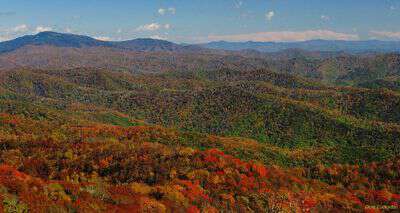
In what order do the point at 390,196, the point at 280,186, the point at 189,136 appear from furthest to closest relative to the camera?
the point at 189,136, the point at 280,186, the point at 390,196

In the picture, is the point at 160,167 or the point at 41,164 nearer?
the point at 160,167

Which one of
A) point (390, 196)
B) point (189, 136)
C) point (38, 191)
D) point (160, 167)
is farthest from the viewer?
point (189, 136)

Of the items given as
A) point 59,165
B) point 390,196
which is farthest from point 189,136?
point 390,196

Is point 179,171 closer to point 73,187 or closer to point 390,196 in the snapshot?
point 73,187

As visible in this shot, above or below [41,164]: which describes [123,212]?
above

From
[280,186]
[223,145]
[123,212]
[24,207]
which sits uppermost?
[24,207]

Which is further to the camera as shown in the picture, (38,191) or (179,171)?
(179,171)

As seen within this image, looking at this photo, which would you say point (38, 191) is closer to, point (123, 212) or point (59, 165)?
point (123, 212)

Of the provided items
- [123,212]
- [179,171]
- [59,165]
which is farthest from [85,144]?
[123,212]

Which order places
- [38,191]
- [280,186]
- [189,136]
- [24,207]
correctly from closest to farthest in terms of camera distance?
1. [24,207]
2. [38,191]
3. [280,186]
4. [189,136]
